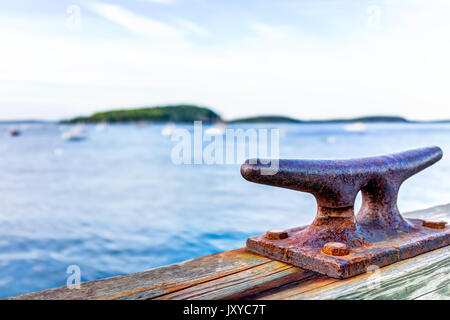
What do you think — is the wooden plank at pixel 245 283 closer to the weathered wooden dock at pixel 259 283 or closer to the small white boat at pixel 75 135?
the weathered wooden dock at pixel 259 283

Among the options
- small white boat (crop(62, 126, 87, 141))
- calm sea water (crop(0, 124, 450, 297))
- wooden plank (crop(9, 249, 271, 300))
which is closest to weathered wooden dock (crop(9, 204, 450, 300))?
wooden plank (crop(9, 249, 271, 300))

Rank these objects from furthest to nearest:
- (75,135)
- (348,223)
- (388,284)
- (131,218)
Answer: (75,135), (131,218), (348,223), (388,284)

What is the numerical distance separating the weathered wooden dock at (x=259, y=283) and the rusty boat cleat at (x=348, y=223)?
0.05 metres

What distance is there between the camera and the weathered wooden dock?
134cm

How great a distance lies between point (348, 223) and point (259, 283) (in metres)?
0.55

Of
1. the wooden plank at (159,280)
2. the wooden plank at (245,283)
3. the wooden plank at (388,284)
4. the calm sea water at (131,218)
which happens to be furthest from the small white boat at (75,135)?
the wooden plank at (388,284)

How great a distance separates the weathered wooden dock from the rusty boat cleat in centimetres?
5

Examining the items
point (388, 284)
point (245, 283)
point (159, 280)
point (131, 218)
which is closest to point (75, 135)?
point (131, 218)

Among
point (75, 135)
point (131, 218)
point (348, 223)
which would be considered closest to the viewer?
point (348, 223)

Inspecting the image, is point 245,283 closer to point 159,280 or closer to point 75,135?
point 159,280

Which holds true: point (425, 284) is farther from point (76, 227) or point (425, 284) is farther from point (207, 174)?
point (207, 174)

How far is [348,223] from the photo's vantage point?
1.75 meters

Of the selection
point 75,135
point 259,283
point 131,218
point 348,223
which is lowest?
point 131,218
